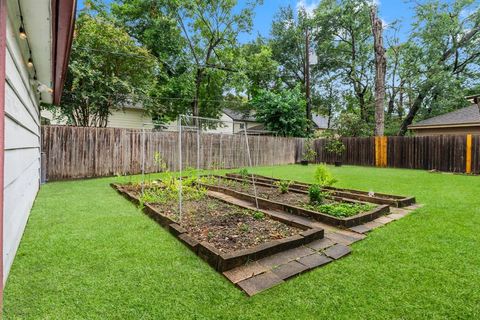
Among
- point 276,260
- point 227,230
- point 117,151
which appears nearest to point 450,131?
point 227,230

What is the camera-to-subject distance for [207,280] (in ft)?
6.88

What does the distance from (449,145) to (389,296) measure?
1078 cm

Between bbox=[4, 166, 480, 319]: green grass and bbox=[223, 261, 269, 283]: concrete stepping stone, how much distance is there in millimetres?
84

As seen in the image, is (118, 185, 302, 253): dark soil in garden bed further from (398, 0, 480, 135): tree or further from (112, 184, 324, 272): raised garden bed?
(398, 0, 480, 135): tree

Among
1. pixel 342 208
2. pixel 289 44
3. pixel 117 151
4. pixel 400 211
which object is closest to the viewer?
pixel 342 208

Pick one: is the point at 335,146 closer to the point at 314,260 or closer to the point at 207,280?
the point at 314,260

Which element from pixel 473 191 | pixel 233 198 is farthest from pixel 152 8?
pixel 473 191

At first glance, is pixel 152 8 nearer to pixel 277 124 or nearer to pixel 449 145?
pixel 277 124

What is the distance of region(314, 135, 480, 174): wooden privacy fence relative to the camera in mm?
9398

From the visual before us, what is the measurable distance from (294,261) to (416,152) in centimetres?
1103

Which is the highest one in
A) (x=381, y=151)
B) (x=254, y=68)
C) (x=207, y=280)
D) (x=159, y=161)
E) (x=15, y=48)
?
(x=254, y=68)

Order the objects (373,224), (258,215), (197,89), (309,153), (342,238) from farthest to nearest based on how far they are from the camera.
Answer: (197,89) → (309,153) → (258,215) → (373,224) → (342,238)

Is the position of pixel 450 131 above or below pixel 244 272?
above

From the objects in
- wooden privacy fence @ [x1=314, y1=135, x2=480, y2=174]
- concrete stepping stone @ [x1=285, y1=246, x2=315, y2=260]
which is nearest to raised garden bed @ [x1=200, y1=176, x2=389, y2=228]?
concrete stepping stone @ [x1=285, y1=246, x2=315, y2=260]
